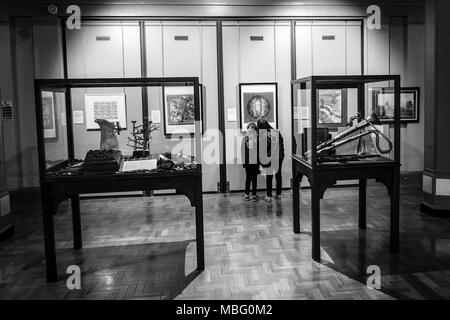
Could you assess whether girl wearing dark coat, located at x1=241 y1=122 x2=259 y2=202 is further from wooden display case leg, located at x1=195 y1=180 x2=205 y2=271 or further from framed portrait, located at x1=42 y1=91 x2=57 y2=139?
framed portrait, located at x1=42 y1=91 x2=57 y2=139

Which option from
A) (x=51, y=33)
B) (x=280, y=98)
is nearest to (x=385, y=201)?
(x=280, y=98)

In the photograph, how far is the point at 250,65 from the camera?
33.0ft

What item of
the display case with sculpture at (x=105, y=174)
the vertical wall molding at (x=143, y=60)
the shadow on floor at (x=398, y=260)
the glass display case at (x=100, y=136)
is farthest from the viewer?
the vertical wall molding at (x=143, y=60)

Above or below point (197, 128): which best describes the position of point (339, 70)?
above

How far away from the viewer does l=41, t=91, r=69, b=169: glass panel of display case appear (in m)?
5.50

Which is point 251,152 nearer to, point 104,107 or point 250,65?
point 250,65

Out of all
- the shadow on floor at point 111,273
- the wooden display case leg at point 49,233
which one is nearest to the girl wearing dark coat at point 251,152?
the shadow on floor at point 111,273

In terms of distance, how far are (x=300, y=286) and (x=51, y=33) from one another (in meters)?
7.67

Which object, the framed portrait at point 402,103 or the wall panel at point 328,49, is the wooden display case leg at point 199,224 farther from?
the framed portrait at point 402,103

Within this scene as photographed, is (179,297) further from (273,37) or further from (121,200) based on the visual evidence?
(273,37)

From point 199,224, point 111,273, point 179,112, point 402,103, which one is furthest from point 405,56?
point 111,273

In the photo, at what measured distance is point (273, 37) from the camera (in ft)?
33.0

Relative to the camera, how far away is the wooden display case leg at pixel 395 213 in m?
5.70

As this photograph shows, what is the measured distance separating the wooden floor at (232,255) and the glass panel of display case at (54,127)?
1361mm
